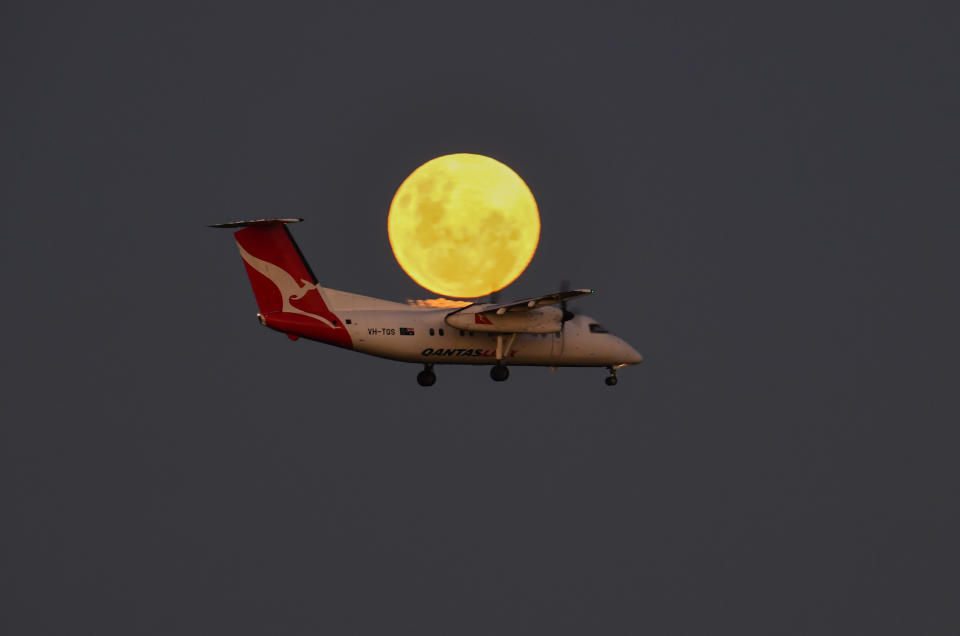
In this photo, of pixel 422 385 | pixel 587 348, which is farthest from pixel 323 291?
pixel 587 348

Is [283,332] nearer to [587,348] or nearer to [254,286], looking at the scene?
[254,286]

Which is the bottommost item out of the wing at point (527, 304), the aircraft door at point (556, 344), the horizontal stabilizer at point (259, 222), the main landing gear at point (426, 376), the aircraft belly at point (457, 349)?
the main landing gear at point (426, 376)

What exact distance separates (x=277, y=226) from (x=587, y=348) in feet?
38.0

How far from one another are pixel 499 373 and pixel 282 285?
769 cm

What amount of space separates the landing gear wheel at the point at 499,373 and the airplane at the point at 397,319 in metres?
0.03

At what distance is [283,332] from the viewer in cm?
5019

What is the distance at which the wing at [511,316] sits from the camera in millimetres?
51344

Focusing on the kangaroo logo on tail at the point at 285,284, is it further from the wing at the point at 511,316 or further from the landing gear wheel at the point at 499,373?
the landing gear wheel at the point at 499,373

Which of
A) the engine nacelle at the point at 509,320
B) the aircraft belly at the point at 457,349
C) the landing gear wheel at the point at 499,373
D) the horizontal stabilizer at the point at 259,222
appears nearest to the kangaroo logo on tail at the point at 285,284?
the horizontal stabilizer at the point at 259,222

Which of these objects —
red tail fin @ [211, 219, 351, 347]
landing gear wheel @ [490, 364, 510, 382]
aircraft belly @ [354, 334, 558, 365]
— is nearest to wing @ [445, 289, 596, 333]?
aircraft belly @ [354, 334, 558, 365]

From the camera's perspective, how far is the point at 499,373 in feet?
175

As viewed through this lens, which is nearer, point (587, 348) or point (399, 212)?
point (399, 212)

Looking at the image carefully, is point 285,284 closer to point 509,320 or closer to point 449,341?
point 449,341

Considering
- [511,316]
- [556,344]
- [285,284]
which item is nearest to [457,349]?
[511,316]
